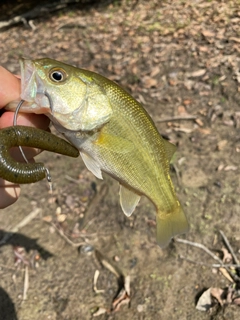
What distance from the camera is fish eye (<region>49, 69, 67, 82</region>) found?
1.97m

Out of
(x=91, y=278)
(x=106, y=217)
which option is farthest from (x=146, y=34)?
Answer: (x=91, y=278)

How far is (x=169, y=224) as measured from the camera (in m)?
2.41

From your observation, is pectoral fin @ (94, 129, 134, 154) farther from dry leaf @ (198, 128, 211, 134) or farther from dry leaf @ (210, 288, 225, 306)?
dry leaf @ (198, 128, 211, 134)

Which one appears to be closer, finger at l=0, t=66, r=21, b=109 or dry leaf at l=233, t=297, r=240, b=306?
finger at l=0, t=66, r=21, b=109

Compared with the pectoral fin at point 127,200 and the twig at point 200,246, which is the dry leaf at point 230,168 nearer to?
the twig at point 200,246

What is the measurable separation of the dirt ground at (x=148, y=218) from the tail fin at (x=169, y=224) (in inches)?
54.7

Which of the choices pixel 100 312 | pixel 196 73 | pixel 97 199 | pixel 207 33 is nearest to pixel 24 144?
pixel 100 312

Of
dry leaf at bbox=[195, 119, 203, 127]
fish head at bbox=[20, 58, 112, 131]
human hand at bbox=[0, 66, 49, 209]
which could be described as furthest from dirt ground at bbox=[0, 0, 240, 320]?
fish head at bbox=[20, 58, 112, 131]

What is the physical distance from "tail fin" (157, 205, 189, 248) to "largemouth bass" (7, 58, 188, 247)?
27 centimetres

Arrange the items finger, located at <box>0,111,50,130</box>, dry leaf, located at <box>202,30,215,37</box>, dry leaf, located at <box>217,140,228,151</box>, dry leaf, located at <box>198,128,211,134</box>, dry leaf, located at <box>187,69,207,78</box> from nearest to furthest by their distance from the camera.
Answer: finger, located at <box>0,111,50,130</box>, dry leaf, located at <box>217,140,228,151</box>, dry leaf, located at <box>198,128,211,134</box>, dry leaf, located at <box>187,69,207,78</box>, dry leaf, located at <box>202,30,215,37</box>

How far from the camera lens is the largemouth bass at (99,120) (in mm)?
1951

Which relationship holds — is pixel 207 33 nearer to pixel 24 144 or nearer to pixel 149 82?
pixel 149 82

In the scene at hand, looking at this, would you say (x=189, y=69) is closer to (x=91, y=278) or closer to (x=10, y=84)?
(x=91, y=278)

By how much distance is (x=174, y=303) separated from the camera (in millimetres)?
3576
